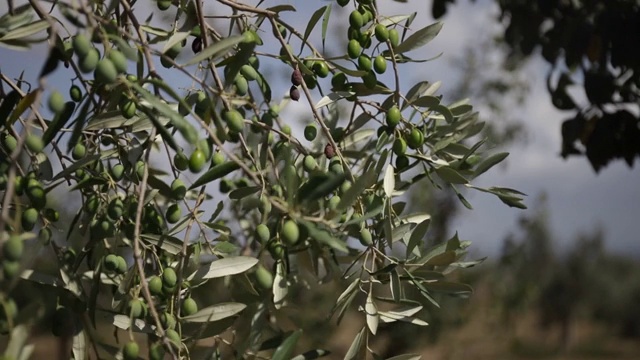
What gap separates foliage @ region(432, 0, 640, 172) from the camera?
68.9 inches

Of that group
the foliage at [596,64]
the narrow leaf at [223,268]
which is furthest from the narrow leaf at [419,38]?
the foliage at [596,64]

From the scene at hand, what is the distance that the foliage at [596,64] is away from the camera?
175cm

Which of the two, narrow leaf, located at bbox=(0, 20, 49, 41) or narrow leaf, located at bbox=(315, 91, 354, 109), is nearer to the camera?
narrow leaf, located at bbox=(0, 20, 49, 41)

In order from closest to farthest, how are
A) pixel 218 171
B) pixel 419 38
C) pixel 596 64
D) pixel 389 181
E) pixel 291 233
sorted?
1. pixel 291 233
2. pixel 218 171
3. pixel 389 181
4. pixel 419 38
5. pixel 596 64

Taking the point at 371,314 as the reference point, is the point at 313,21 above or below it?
above

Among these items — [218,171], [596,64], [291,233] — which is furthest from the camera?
[596,64]

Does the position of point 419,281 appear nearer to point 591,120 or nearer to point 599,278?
point 591,120

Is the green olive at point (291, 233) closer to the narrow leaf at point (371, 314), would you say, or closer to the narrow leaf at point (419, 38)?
the narrow leaf at point (371, 314)

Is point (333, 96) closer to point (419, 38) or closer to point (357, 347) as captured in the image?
point (419, 38)

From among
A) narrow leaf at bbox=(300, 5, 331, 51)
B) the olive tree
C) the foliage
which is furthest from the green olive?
the foliage

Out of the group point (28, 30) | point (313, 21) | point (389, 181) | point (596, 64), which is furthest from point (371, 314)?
point (596, 64)

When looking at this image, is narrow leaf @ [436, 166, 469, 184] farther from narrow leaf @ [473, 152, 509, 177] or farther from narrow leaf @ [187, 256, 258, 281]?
narrow leaf @ [187, 256, 258, 281]

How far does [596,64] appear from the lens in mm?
1964

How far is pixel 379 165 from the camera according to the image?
98 centimetres
